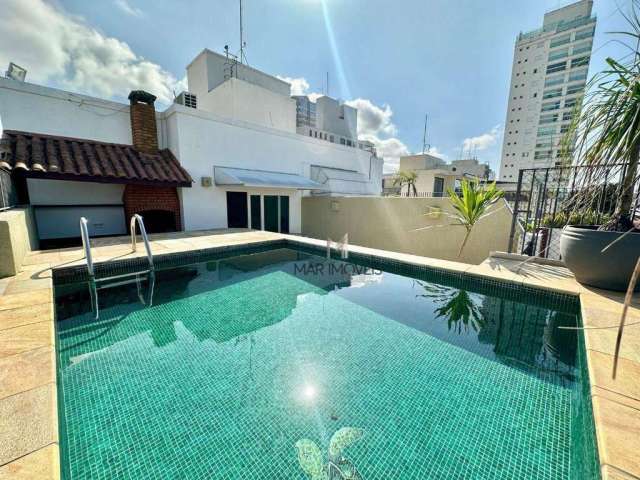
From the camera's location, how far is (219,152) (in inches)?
630

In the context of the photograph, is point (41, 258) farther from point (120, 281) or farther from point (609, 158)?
point (609, 158)

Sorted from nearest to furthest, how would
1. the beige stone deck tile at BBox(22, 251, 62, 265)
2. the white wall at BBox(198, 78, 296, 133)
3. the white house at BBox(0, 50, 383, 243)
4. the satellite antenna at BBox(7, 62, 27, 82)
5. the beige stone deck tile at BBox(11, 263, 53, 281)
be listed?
the beige stone deck tile at BBox(11, 263, 53, 281), the beige stone deck tile at BBox(22, 251, 62, 265), the white house at BBox(0, 50, 383, 243), the satellite antenna at BBox(7, 62, 27, 82), the white wall at BBox(198, 78, 296, 133)

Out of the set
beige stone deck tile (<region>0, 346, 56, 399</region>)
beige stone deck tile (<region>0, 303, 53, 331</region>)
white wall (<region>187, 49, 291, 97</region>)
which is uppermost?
white wall (<region>187, 49, 291, 97</region>)

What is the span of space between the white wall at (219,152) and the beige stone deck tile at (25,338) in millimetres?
11777

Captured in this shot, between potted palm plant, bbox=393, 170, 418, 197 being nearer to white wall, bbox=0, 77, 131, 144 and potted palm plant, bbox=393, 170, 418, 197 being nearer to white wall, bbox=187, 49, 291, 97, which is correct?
white wall, bbox=187, 49, 291, 97

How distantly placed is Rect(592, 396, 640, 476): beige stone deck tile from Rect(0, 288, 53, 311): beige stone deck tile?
8.20 meters

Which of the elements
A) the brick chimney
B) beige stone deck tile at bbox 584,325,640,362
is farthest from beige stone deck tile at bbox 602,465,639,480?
the brick chimney

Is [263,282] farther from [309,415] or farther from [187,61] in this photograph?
[187,61]

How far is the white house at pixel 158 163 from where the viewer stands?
464 inches

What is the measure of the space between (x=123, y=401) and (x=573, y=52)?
126 metres

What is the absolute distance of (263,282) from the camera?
8.84 m

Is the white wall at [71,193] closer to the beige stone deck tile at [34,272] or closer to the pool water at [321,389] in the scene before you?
the beige stone deck tile at [34,272]

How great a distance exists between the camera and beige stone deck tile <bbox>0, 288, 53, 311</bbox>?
490 cm

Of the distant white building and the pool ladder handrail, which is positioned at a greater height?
the distant white building
